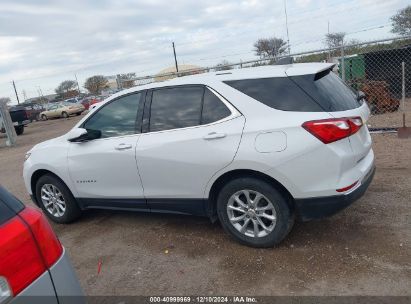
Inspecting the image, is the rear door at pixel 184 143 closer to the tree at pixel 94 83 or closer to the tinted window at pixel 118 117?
the tinted window at pixel 118 117

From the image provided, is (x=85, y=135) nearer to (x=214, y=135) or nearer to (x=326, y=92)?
(x=214, y=135)

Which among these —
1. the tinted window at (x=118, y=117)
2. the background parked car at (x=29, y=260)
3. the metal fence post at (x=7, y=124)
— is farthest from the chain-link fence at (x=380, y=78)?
the background parked car at (x=29, y=260)

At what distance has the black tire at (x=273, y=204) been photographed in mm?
3725

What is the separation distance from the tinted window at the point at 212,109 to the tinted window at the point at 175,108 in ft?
0.23

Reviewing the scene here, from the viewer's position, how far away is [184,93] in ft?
14.1

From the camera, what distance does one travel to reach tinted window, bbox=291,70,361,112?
364 cm

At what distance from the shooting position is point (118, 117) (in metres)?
4.67

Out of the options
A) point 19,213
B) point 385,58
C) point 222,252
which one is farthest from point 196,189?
point 385,58

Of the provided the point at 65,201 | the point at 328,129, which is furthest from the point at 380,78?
the point at 65,201

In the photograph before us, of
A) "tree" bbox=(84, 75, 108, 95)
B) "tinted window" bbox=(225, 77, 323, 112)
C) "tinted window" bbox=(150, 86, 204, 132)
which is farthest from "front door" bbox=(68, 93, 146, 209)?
"tree" bbox=(84, 75, 108, 95)

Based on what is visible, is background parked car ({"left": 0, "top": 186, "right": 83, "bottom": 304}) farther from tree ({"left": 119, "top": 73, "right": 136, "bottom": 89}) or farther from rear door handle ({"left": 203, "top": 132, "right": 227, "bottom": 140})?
tree ({"left": 119, "top": 73, "right": 136, "bottom": 89})

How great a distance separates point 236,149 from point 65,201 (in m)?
2.63

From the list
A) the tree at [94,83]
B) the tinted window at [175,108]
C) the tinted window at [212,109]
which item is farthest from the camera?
the tree at [94,83]

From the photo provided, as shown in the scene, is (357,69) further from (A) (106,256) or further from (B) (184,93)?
(A) (106,256)
